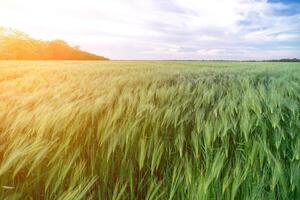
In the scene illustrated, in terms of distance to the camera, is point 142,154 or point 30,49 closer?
point 142,154

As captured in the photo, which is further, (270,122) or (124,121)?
(270,122)

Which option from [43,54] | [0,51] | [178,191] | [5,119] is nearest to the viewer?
[178,191]

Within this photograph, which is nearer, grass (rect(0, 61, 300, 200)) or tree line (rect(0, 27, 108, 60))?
grass (rect(0, 61, 300, 200))

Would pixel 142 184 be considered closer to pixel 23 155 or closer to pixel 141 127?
pixel 141 127

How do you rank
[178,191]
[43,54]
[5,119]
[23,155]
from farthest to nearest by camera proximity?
[43,54] → [5,119] → [178,191] → [23,155]

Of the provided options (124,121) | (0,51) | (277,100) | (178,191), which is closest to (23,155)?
(124,121)

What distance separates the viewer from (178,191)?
1031 millimetres

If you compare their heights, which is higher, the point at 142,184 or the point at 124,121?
the point at 124,121

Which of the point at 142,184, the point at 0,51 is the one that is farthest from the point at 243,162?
the point at 0,51

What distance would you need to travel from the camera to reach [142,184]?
108cm

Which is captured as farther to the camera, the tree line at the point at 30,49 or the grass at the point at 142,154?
the tree line at the point at 30,49

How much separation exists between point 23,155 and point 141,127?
47 cm

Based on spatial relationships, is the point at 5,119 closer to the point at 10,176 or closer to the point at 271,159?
the point at 10,176

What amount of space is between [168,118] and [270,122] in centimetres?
52
